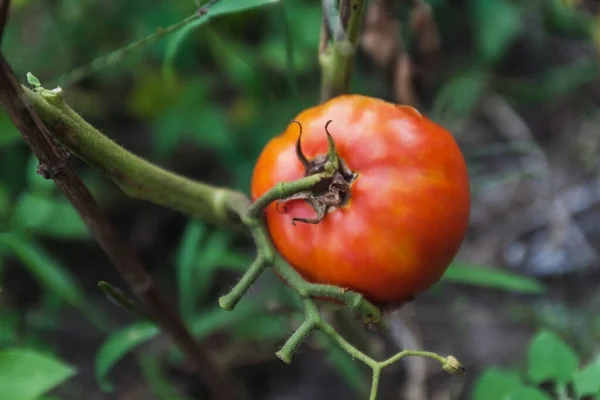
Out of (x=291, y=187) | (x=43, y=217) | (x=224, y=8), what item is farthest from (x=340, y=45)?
(x=43, y=217)

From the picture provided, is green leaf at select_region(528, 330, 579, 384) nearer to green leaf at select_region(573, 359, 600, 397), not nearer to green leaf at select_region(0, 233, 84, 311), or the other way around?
green leaf at select_region(573, 359, 600, 397)

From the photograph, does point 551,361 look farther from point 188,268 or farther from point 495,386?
point 188,268

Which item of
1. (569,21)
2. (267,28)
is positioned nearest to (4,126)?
(267,28)

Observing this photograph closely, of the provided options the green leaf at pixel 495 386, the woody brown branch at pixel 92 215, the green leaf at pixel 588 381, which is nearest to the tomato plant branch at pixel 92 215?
the woody brown branch at pixel 92 215

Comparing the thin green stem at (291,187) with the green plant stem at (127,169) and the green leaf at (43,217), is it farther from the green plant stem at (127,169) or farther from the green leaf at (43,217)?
the green leaf at (43,217)

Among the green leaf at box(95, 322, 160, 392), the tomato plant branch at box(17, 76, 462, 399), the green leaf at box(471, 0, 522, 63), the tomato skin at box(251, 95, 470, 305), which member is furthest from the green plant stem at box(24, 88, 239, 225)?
the green leaf at box(471, 0, 522, 63)

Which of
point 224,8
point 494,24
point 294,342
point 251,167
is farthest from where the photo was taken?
point 494,24
